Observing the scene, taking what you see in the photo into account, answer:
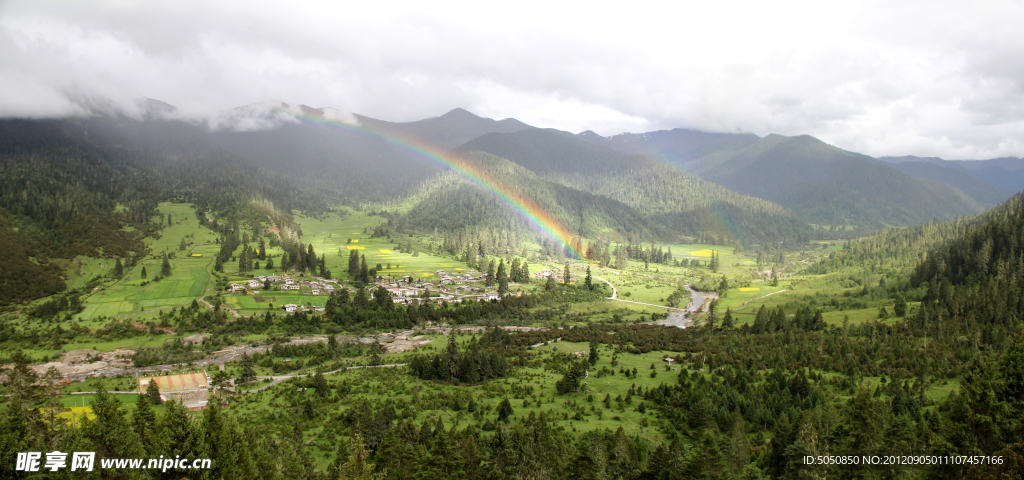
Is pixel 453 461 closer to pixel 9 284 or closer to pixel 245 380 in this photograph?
pixel 245 380

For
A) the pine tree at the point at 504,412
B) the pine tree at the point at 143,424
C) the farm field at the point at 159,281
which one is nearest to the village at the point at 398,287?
the farm field at the point at 159,281

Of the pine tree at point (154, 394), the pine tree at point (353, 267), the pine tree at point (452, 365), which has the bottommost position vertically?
the pine tree at point (154, 394)

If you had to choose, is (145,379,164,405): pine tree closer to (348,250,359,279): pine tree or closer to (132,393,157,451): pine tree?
(132,393,157,451): pine tree

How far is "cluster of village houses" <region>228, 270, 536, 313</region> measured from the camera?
115 meters

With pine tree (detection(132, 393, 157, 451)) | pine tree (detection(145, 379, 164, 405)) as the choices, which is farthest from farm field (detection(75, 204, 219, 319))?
pine tree (detection(132, 393, 157, 451))

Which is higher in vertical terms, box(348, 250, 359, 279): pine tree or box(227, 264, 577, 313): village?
box(348, 250, 359, 279): pine tree

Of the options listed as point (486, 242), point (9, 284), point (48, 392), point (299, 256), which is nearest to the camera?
point (48, 392)

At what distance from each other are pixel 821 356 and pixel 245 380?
3060 inches

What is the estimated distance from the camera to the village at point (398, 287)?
114 metres

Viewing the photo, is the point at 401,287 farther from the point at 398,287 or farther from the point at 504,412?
the point at 504,412

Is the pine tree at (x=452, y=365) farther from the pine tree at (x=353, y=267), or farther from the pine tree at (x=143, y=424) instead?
the pine tree at (x=353, y=267)

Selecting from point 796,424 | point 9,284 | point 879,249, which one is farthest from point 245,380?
point 879,249

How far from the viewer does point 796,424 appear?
36.2 meters

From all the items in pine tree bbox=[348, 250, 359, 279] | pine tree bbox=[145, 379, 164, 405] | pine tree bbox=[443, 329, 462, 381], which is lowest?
pine tree bbox=[145, 379, 164, 405]
